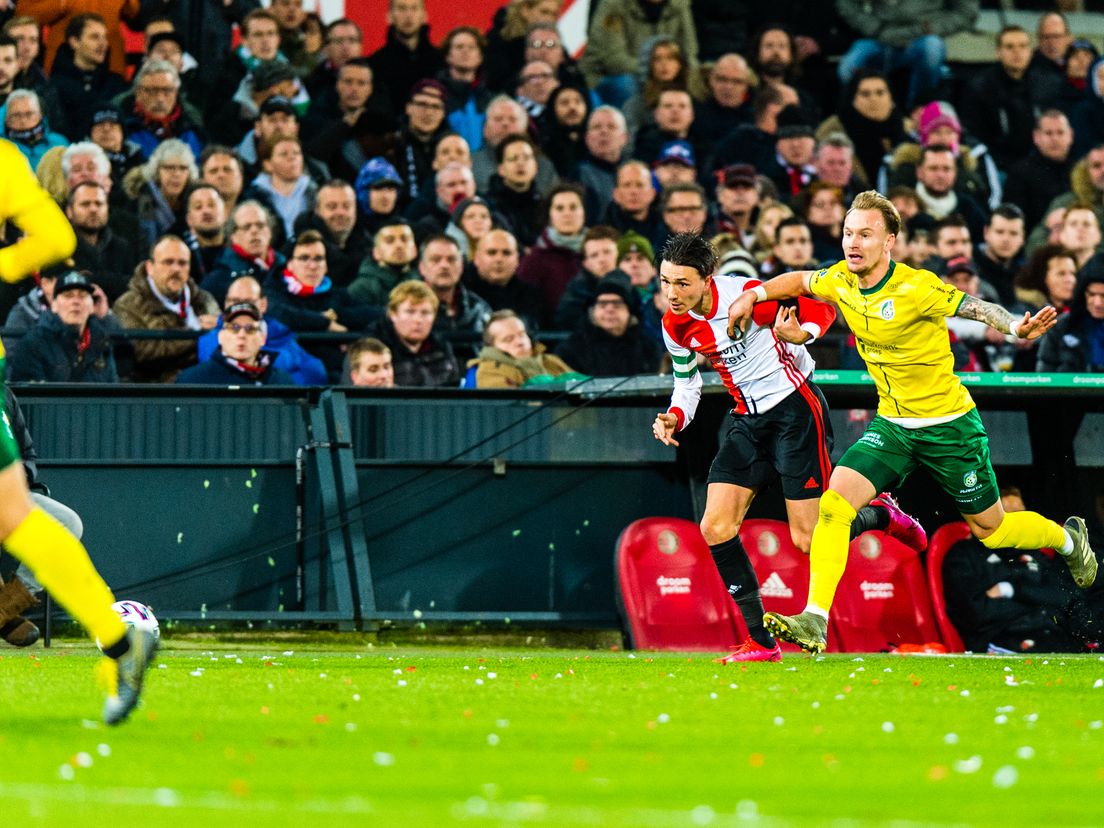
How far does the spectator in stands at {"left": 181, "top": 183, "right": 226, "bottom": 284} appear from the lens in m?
14.6

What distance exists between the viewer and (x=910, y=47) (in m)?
20.2

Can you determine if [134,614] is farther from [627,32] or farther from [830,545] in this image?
[627,32]

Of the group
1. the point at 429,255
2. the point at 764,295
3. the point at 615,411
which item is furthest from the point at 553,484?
the point at 764,295

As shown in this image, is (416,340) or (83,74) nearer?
(416,340)

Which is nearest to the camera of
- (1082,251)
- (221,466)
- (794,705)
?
(794,705)

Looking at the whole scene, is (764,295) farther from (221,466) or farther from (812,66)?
(812,66)

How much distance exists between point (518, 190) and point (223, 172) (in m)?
2.67

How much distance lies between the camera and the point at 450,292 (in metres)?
14.6

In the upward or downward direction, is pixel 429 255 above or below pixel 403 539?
above

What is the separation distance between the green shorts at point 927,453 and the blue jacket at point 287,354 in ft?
15.9

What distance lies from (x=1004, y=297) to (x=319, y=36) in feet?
23.0

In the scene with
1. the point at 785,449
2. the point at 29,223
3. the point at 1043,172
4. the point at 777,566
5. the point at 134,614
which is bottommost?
the point at 777,566

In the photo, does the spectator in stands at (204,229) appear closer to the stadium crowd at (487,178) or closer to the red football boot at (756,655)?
the stadium crowd at (487,178)

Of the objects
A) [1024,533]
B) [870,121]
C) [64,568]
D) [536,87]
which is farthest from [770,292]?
[870,121]
